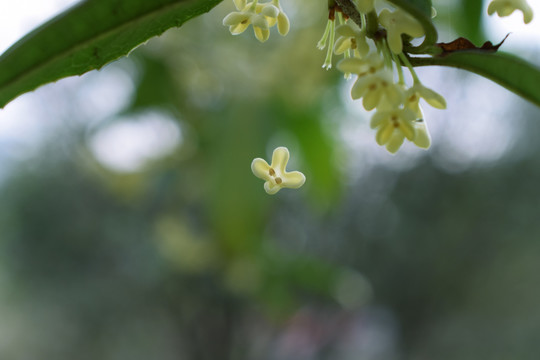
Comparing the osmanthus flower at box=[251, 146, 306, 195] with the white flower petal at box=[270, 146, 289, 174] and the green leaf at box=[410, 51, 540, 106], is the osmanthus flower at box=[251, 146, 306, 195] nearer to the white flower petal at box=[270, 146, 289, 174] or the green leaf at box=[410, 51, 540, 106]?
the white flower petal at box=[270, 146, 289, 174]

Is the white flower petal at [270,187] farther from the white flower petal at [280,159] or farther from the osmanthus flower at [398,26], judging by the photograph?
the osmanthus flower at [398,26]

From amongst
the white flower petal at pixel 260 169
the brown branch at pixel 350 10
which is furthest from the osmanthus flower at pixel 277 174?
the brown branch at pixel 350 10

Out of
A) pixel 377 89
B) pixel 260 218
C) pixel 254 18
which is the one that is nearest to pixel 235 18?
pixel 254 18

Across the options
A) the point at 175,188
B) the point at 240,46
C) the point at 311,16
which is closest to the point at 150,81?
the point at 240,46

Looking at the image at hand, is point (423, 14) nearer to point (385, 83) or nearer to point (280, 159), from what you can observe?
point (385, 83)

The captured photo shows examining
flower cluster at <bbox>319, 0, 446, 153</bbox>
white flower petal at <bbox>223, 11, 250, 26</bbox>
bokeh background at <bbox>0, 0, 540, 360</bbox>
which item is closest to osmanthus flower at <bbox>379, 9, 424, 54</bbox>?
flower cluster at <bbox>319, 0, 446, 153</bbox>

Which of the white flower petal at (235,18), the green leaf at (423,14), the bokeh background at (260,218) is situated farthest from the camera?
the bokeh background at (260,218)
